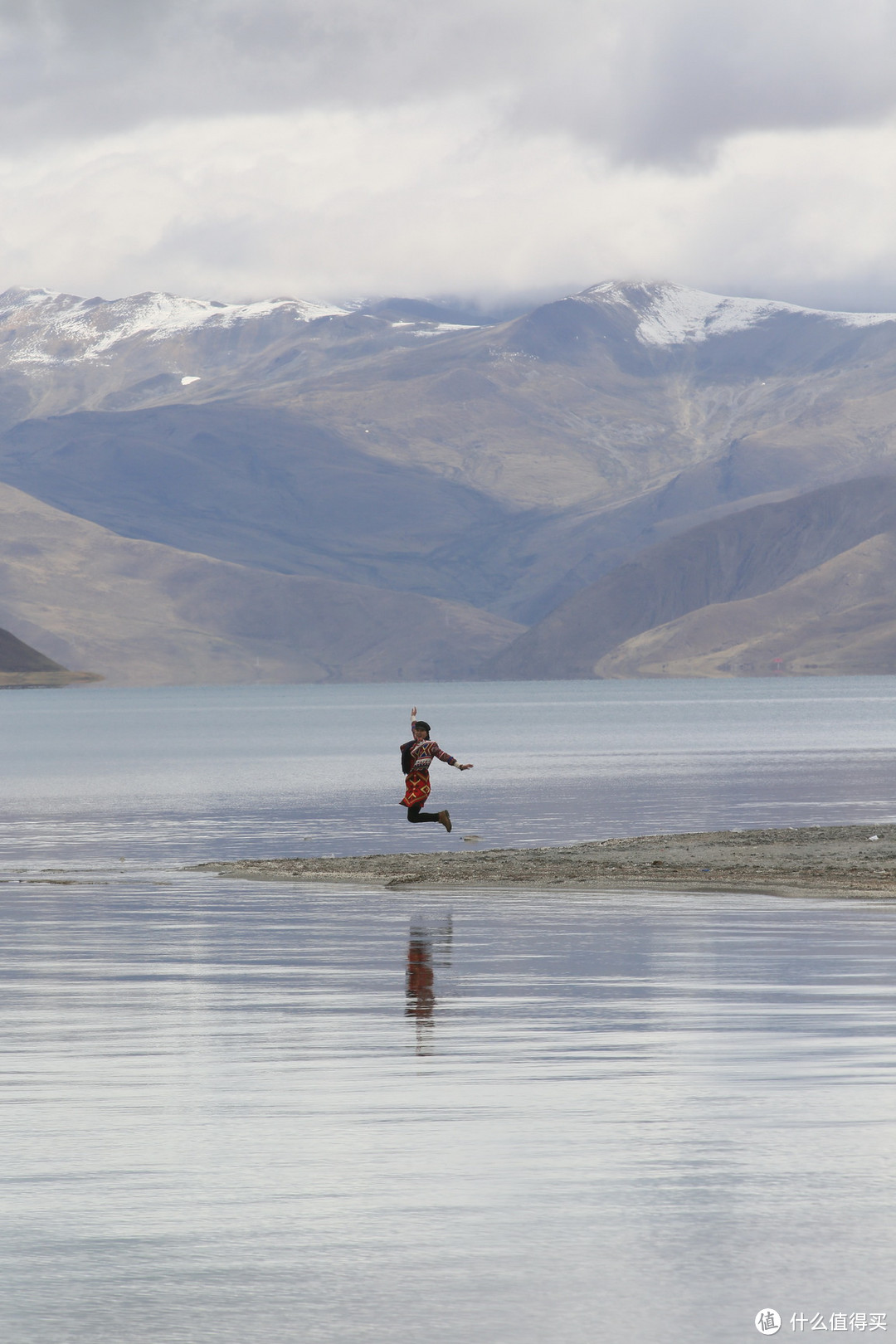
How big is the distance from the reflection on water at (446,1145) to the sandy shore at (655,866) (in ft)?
32.2

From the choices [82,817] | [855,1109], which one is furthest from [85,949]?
[82,817]

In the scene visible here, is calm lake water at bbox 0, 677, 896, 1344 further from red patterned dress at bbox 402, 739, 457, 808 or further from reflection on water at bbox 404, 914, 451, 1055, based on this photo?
red patterned dress at bbox 402, 739, 457, 808

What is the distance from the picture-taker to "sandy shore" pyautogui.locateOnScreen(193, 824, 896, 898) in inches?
1185

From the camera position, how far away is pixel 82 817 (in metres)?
53.8

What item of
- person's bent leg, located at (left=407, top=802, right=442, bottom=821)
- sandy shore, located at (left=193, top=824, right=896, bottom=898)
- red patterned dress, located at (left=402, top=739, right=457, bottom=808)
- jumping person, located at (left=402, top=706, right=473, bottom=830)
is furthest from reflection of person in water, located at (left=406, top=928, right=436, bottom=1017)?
person's bent leg, located at (left=407, top=802, right=442, bottom=821)

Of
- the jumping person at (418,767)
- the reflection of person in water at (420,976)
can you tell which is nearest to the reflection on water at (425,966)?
the reflection of person in water at (420,976)

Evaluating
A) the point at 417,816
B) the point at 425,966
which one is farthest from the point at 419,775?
the point at 425,966

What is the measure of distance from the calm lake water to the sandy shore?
1987 mm

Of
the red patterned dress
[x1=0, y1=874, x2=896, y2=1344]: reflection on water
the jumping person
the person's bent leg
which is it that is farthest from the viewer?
the person's bent leg

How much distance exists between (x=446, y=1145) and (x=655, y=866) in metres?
22.5

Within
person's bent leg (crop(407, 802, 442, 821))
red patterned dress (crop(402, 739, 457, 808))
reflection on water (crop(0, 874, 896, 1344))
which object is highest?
red patterned dress (crop(402, 739, 457, 808))

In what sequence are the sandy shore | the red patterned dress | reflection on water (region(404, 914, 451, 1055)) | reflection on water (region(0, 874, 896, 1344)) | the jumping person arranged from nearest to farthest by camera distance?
reflection on water (region(0, 874, 896, 1344))
reflection on water (region(404, 914, 451, 1055))
the sandy shore
the jumping person
the red patterned dress

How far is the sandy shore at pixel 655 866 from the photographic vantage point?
30094mm

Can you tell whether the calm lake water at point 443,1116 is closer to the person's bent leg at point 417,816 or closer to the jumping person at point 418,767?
the jumping person at point 418,767
